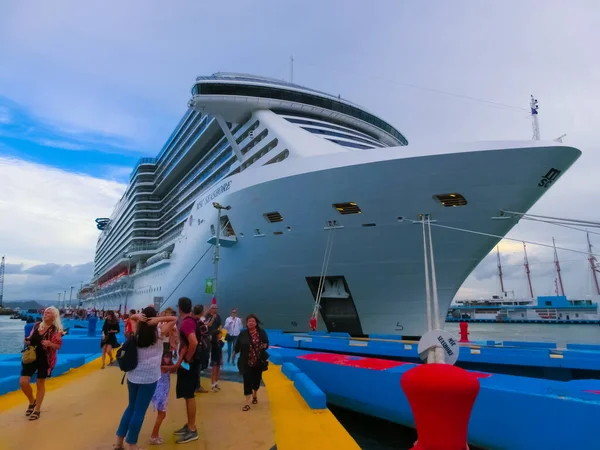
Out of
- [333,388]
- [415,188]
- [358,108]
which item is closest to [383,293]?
[415,188]

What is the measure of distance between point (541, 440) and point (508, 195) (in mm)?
8546

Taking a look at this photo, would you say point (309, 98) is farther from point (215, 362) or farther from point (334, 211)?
point (215, 362)

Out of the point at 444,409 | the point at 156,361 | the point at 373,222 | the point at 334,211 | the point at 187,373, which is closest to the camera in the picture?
the point at 444,409

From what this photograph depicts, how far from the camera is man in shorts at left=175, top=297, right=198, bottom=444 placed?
178 inches

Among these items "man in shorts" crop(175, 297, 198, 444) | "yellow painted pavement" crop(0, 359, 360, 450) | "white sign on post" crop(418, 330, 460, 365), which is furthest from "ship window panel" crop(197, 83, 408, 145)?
"white sign on post" crop(418, 330, 460, 365)

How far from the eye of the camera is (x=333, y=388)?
29.5 feet

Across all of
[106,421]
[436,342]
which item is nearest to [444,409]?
[436,342]

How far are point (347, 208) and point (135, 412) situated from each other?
1062 centimetres

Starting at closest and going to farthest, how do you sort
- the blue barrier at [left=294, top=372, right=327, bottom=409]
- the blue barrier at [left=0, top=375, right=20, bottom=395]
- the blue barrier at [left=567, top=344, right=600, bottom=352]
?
1. the blue barrier at [left=294, top=372, right=327, bottom=409]
2. the blue barrier at [left=0, top=375, right=20, bottom=395]
3. the blue barrier at [left=567, top=344, right=600, bottom=352]

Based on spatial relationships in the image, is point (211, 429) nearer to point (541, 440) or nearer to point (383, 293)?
point (541, 440)

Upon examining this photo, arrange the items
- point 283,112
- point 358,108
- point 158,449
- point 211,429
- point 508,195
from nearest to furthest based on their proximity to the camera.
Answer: point 158,449 → point 211,429 → point 508,195 → point 283,112 → point 358,108

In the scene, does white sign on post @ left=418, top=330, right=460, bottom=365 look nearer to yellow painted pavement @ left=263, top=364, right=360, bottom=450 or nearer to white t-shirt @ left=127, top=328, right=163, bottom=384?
yellow painted pavement @ left=263, top=364, right=360, bottom=450

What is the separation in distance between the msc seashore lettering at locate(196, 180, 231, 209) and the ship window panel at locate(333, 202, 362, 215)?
5.58 m

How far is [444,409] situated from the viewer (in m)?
1.82
